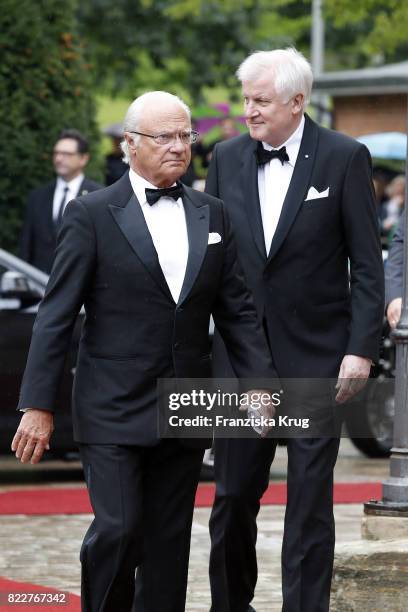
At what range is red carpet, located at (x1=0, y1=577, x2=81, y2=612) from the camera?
21.9ft

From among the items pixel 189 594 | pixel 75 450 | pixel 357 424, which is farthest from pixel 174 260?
pixel 357 424

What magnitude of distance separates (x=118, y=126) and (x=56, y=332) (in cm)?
2197

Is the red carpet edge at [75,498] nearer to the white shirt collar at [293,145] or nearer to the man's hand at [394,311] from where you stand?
the man's hand at [394,311]

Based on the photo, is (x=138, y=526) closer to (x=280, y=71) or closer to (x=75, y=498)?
(x=280, y=71)

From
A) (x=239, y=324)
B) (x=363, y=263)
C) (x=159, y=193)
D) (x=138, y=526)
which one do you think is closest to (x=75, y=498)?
(x=363, y=263)

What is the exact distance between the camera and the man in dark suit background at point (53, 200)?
41.5 feet

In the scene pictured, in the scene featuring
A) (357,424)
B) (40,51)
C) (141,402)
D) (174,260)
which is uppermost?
(40,51)

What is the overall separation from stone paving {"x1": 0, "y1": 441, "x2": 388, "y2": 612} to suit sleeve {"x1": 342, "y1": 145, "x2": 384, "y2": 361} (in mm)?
1481

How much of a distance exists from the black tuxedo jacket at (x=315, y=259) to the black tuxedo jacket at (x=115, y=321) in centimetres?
58

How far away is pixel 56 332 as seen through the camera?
5418 mm

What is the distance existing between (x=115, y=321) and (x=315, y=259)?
96 centimetres

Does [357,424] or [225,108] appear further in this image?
[225,108]

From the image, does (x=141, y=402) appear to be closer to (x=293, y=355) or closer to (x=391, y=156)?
(x=293, y=355)

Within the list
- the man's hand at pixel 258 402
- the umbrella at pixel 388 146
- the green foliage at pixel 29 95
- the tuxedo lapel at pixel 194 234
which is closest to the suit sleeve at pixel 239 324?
the man's hand at pixel 258 402
